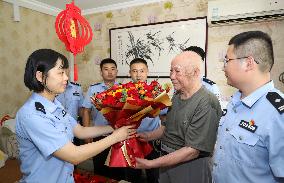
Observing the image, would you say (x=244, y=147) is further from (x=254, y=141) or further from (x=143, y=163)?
(x=143, y=163)

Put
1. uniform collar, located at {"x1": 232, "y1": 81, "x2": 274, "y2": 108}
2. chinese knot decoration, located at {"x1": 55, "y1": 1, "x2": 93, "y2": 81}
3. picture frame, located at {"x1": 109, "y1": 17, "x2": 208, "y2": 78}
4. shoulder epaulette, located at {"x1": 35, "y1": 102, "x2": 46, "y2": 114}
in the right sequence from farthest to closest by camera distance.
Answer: picture frame, located at {"x1": 109, "y1": 17, "x2": 208, "y2": 78}, chinese knot decoration, located at {"x1": 55, "y1": 1, "x2": 93, "y2": 81}, shoulder epaulette, located at {"x1": 35, "y1": 102, "x2": 46, "y2": 114}, uniform collar, located at {"x1": 232, "y1": 81, "x2": 274, "y2": 108}

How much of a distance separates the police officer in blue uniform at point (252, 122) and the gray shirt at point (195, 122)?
0.17 m

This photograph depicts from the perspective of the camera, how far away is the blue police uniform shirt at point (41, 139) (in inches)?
48.8

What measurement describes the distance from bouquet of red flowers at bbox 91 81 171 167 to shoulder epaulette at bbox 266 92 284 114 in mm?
573

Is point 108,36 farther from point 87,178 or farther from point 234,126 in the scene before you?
point 234,126

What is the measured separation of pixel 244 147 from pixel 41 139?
108cm

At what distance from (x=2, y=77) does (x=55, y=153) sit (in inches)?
117

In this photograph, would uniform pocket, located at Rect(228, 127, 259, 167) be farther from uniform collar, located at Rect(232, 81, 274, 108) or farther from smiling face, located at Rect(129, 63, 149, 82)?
smiling face, located at Rect(129, 63, 149, 82)

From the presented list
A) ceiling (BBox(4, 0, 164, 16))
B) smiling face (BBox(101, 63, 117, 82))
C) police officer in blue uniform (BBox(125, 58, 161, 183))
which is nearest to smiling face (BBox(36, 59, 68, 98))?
police officer in blue uniform (BBox(125, 58, 161, 183))

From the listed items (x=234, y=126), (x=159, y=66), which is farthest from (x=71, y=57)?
(x=234, y=126)

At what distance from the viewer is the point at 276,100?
43.9 inches

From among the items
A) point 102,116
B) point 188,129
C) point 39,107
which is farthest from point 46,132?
point 102,116

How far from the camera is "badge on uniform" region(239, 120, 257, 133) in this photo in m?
1.15

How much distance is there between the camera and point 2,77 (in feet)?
11.8
